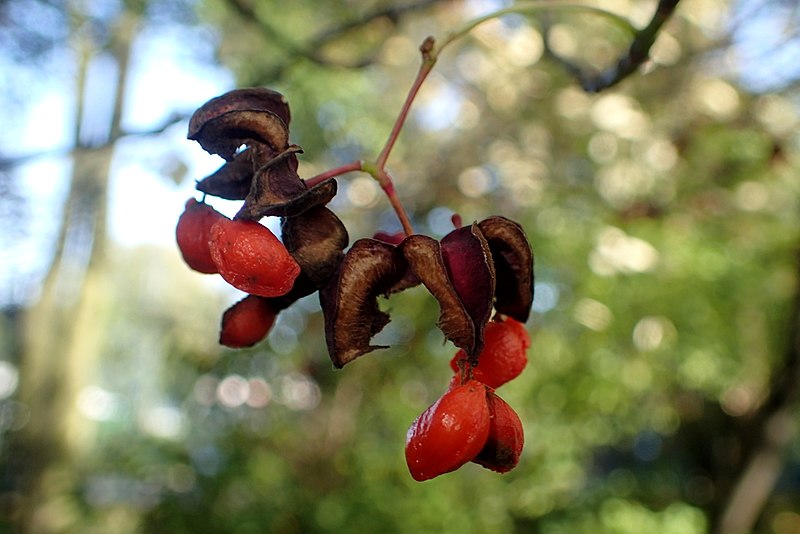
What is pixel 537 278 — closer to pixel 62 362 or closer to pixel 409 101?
pixel 409 101

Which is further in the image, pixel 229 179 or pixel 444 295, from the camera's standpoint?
pixel 229 179

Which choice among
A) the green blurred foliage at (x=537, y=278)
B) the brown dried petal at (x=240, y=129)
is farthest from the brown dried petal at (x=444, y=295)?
the green blurred foliage at (x=537, y=278)

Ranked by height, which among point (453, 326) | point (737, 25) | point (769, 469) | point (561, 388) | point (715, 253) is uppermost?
point (453, 326)

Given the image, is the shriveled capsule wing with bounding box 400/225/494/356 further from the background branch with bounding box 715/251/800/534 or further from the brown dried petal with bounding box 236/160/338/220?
the background branch with bounding box 715/251/800/534

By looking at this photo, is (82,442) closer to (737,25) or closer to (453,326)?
(737,25)

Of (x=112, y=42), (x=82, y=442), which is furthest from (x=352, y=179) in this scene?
(x=82, y=442)

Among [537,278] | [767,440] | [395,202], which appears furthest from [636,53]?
[767,440]

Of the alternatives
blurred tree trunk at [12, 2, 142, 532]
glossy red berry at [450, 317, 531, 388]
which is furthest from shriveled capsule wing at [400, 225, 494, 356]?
blurred tree trunk at [12, 2, 142, 532]
